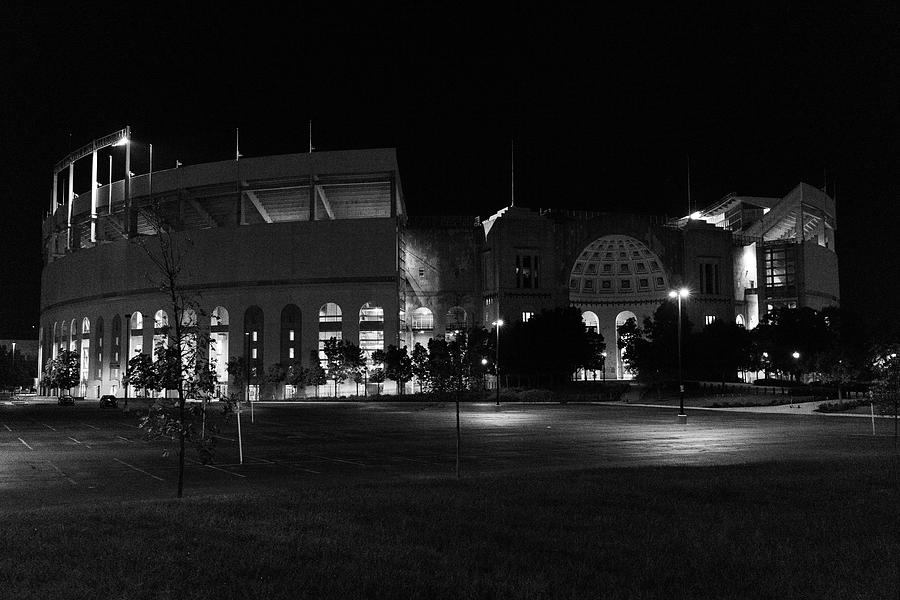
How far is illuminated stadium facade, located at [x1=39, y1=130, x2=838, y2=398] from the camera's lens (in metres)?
110

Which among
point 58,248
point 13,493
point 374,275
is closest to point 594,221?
point 374,275

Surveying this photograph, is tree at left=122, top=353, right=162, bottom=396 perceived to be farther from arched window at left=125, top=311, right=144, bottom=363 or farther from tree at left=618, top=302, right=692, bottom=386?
arched window at left=125, top=311, right=144, bottom=363

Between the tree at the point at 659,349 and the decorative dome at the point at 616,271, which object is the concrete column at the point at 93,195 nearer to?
the decorative dome at the point at 616,271

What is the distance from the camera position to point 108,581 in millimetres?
8109

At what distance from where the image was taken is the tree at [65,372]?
384 ft

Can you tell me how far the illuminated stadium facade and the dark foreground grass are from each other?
93.0m

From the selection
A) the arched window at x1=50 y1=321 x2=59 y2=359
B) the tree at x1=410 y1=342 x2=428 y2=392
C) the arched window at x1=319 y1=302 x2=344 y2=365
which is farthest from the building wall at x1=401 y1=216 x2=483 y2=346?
the arched window at x1=50 y1=321 x2=59 y2=359

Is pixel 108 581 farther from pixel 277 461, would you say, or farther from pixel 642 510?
pixel 277 461

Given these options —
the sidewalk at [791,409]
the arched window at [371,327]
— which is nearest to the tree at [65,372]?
the arched window at [371,327]

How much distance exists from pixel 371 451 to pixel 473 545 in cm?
1793

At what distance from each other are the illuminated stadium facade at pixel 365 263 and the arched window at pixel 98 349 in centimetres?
28

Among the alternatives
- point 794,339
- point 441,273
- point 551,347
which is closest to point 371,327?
point 441,273

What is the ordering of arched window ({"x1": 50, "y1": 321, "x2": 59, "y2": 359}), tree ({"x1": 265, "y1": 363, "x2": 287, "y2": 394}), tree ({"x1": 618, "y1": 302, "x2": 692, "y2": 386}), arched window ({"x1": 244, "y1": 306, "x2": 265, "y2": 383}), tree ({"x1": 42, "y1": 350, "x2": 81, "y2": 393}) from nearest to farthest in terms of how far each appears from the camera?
tree ({"x1": 618, "y1": 302, "x2": 692, "y2": 386}) → tree ({"x1": 265, "y1": 363, "x2": 287, "y2": 394}) → arched window ({"x1": 244, "y1": 306, "x2": 265, "y2": 383}) → tree ({"x1": 42, "y1": 350, "x2": 81, "y2": 393}) → arched window ({"x1": 50, "y1": 321, "x2": 59, "y2": 359})

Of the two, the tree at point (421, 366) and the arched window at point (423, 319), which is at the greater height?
the arched window at point (423, 319)
